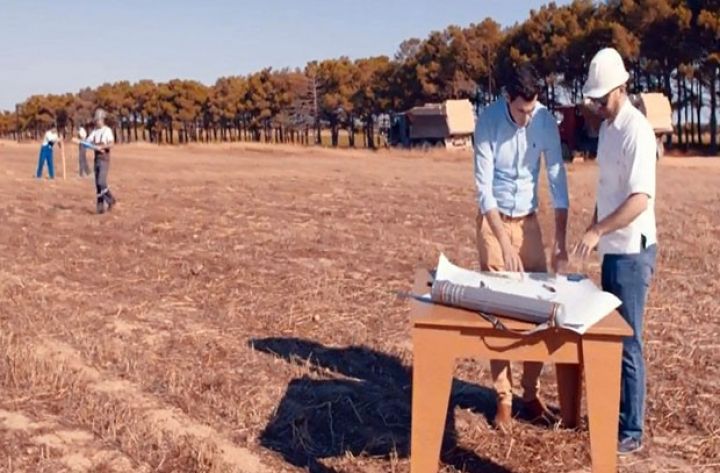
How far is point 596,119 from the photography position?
518cm

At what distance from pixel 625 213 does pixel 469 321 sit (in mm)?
1096

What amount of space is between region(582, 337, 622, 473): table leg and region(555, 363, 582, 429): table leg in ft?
3.34

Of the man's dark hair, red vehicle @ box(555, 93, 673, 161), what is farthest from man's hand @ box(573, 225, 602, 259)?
red vehicle @ box(555, 93, 673, 161)

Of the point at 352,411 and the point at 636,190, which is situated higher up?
the point at 636,190

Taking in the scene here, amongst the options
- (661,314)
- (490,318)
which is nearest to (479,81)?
(661,314)

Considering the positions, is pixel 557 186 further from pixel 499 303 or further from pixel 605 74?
pixel 499 303

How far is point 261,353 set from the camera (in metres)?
6.95

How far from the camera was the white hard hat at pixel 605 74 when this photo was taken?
4734 millimetres

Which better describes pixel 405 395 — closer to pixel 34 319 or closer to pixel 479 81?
pixel 34 319

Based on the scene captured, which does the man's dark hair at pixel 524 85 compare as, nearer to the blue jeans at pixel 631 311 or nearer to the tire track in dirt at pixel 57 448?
the blue jeans at pixel 631 311

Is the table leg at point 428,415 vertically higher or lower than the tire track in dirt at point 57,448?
higher

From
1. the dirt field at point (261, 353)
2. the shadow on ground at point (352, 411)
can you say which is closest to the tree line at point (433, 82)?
the dirt field at point (261, 353)

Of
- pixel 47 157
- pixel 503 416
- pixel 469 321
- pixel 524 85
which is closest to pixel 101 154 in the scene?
pixel 503 416

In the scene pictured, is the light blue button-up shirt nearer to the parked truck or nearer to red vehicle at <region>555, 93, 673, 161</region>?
red vehicle at <region>555, 93, 673, 161</region>
